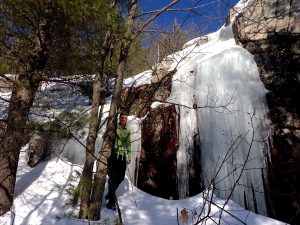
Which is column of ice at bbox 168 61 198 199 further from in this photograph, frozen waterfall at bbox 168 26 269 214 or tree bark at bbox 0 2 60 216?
tree bark at bbox 0 2 60 216

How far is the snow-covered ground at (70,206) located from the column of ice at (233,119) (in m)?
1.35

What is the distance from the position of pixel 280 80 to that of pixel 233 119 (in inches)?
56.3

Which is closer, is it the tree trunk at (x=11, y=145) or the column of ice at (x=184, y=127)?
the tree trunk at (x=11, y=145)

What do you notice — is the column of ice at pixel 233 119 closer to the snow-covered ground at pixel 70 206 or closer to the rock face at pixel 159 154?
the rock face at pixel 159 154

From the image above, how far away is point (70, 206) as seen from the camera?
4.45 metres

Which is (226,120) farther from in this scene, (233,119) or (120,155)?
(120,155)

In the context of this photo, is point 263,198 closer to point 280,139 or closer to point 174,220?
point 280,139

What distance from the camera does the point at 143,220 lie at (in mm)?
4164

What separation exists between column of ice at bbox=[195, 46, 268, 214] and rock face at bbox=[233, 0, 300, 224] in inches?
9.0

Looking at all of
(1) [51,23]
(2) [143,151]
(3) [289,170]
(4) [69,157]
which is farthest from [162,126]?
(1) [51,23]

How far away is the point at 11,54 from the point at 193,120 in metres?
3.68

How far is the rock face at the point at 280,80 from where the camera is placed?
19.8ft

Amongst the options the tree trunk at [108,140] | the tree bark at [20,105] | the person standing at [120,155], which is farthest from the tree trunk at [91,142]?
the tree bark at [20,105]

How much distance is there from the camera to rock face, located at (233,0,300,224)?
19.8 ft
